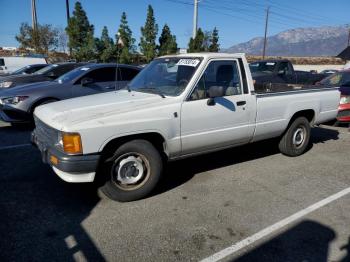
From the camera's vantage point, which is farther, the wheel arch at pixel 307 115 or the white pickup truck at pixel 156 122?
the wheel arch at pixel 307 115

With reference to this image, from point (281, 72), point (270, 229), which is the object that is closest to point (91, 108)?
point (270, 229)

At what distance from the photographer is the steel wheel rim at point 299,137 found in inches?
233

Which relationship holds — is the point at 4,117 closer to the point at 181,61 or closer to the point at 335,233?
the point at 181,61

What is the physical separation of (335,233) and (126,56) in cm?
3164

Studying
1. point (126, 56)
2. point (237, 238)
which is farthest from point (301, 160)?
point (126, 56)

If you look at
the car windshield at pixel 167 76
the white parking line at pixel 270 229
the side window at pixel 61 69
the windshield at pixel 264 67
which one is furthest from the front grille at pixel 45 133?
the windshield at pixel 264 67

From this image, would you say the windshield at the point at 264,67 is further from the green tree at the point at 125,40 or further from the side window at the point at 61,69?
the green tree at the point at 125,40

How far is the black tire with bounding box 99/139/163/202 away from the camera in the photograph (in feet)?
12.6

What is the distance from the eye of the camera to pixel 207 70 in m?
4.52

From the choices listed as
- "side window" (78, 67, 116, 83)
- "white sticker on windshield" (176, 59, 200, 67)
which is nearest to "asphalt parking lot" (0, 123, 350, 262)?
"white sticker on windshield" (176, 59, 200, 67)

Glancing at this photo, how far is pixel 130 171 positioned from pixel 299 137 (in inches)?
141

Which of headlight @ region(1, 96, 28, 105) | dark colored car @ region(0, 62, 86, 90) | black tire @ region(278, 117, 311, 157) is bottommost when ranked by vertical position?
black tire @ region(278, 117, 311, 157)

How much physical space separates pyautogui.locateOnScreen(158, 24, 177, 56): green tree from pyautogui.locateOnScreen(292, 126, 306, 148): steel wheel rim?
2899 centimetres

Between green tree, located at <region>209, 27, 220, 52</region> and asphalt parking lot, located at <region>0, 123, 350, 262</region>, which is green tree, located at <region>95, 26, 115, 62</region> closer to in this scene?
green tree, located at <region>209, 27, 220, 52</region>
